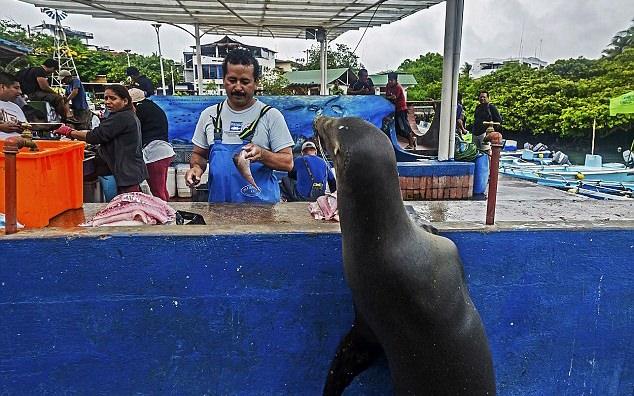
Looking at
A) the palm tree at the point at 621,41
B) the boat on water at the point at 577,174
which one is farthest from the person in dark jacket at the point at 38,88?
the palm tree at the point at 621,41

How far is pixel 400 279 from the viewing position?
1674 millimetres

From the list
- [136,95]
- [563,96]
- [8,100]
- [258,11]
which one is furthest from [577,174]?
[563,96]

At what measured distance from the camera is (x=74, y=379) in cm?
217

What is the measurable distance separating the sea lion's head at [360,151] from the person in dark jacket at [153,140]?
4.24 meters

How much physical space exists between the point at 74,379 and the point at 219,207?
1206 mm

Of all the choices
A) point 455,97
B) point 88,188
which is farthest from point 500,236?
point 455,97

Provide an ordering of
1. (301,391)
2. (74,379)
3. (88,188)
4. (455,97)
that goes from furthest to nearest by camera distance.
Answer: (455,97)
(88,188)
(301,391)
(74,379)

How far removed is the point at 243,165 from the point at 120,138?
1694mm

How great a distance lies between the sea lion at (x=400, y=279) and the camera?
5.39 feet

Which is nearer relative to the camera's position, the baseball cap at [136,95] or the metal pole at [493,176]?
the metal pole at [493,176]

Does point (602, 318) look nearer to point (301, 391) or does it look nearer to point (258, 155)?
point (301, 391)

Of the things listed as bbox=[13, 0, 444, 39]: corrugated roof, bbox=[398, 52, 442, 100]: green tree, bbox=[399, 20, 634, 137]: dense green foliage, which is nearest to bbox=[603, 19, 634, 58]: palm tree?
bbox=[399, 20, 634, 137]: dense green foliage

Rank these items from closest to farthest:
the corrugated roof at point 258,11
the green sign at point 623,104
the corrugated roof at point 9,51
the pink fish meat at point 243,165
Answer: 1. the pink fish meat at point 243,165
2. the corrugated roof at point 258,11
3. the corrugated roof at point 9,51
4. the green sign at point 623,104

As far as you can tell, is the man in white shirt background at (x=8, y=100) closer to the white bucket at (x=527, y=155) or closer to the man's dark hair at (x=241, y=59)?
the man's dark hair at (x=241, y=59)
